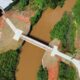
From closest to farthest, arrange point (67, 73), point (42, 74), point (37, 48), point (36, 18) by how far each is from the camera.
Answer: point (67, 73) < point (42, 74) < point (37, 48) < point (36, 18)

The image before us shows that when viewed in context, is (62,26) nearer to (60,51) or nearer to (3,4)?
(60,51)

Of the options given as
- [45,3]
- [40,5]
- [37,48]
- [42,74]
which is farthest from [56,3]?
[42,74]

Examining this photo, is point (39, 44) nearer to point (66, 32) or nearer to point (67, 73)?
point (66, 32)

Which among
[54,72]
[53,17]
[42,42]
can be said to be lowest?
[54,72]

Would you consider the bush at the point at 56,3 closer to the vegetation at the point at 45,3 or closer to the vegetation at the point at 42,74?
the vegetation at the point at 45,3

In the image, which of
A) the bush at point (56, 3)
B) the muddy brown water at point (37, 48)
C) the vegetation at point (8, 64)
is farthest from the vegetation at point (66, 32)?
the vegetation at point (8, 64)

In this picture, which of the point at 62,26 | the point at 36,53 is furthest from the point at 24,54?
the point at 62,26
